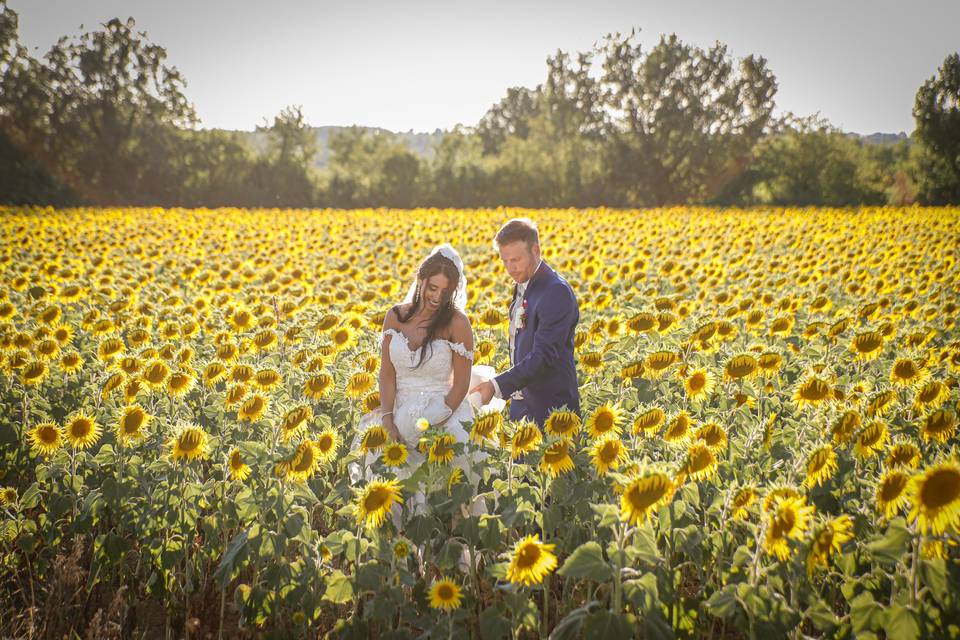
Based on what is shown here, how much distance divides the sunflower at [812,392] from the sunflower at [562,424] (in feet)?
4.50

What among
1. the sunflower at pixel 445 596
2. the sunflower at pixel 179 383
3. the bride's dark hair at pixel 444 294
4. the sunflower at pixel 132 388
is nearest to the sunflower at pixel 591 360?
the bride's dark hair at pixel 444 294

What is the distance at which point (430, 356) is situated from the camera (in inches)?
148

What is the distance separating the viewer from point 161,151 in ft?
125

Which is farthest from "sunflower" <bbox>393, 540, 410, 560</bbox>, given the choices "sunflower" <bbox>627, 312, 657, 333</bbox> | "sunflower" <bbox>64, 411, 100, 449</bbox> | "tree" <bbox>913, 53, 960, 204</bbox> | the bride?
"tree" <bbox>913, 53, 960, 204</bbox>

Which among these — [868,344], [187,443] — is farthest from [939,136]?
[187,443]

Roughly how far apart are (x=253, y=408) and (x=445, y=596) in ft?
5.70

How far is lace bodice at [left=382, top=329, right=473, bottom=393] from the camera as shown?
12.3 ft

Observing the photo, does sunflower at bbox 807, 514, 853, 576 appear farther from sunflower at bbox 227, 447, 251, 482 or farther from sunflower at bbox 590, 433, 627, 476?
sunflower at bbox 227, 447, 251, 482

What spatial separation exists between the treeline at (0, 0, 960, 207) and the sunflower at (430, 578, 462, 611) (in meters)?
35.1

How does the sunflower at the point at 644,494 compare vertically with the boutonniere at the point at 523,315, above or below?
below

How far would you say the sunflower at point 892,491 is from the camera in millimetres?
2145

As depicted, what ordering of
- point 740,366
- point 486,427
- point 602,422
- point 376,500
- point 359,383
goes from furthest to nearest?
point 359,383 → point 740,366 → point 602,422 → point 486,427 → point 376,500

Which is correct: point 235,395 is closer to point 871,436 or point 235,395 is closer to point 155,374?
point 155,374

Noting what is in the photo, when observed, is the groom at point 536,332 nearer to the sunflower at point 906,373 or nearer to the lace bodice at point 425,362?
the lace bodice at point 425,362
